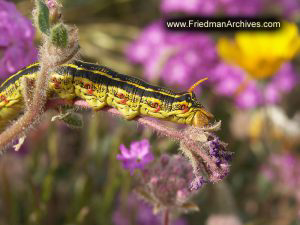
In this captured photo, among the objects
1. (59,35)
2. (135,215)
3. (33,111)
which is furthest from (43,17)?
(135,215)

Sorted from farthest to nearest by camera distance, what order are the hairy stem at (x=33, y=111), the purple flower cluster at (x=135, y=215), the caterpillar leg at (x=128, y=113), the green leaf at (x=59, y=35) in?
the purple flower cluster at (x=135, y=215)
the caterpillar leg at (x=128, y=113)
the hairy stem at (x=33, y=111)
the green leaf at (x=59, y=35)

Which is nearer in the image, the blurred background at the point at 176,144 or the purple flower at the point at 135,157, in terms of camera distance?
the purple flower at the point at 135,157

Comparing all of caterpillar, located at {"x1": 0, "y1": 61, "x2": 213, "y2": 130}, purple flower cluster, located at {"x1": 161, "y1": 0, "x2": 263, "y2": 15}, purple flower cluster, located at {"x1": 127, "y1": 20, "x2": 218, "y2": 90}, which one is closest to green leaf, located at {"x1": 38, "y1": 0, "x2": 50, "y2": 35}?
caterpillar, located at {"x1": 0, "y1": 61, "x2": 213, "y2": 130}

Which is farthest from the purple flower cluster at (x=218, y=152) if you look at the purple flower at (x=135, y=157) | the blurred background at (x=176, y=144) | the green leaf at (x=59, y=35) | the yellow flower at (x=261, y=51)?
the yellow flower at (x=261, y=51)

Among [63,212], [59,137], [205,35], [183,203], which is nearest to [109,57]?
[205,35]

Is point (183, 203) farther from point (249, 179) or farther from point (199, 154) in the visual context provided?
point (249, 179)

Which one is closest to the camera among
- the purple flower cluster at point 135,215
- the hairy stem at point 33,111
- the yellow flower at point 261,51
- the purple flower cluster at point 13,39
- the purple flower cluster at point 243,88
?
the hairy stem at point 33,111

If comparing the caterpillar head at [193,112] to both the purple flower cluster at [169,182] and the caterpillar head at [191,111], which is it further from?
the purple flower cluster at [169,182]
